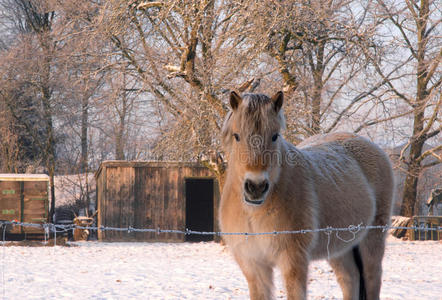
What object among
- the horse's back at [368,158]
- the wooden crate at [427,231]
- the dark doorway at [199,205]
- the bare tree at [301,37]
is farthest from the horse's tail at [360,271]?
the dark doorway at [199,205]

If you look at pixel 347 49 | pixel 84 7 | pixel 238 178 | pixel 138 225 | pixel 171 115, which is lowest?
pixel 138 225

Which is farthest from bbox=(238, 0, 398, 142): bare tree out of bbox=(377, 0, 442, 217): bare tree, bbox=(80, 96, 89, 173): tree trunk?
bbox=(80, 96, 89, 173): tree trunk

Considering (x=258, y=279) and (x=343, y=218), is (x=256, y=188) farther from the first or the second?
(x=343, y=218)

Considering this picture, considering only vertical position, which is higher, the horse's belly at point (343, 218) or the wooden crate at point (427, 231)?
the horse's belly at point (343, 218)

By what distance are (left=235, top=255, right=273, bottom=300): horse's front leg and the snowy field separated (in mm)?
662

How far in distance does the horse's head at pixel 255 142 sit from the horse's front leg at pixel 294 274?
0.53 m

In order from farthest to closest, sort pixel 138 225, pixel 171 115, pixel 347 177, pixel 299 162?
pixel 138 225, pixel 171 115, pixel 347 177, pixel 299 162

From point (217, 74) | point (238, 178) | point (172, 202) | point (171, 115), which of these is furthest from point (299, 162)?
point (172, 202)

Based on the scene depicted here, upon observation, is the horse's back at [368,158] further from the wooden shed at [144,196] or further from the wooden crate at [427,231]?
the wooden crate at [427,231]

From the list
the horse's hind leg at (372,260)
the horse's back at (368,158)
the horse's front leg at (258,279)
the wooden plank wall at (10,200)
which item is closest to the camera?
the horse's front leg at (258,279)

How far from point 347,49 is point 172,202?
352 inches

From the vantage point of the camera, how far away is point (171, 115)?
551 inches

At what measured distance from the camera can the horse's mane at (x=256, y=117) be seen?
2.97 m

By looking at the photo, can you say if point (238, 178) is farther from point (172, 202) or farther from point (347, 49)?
point (172, 202)
